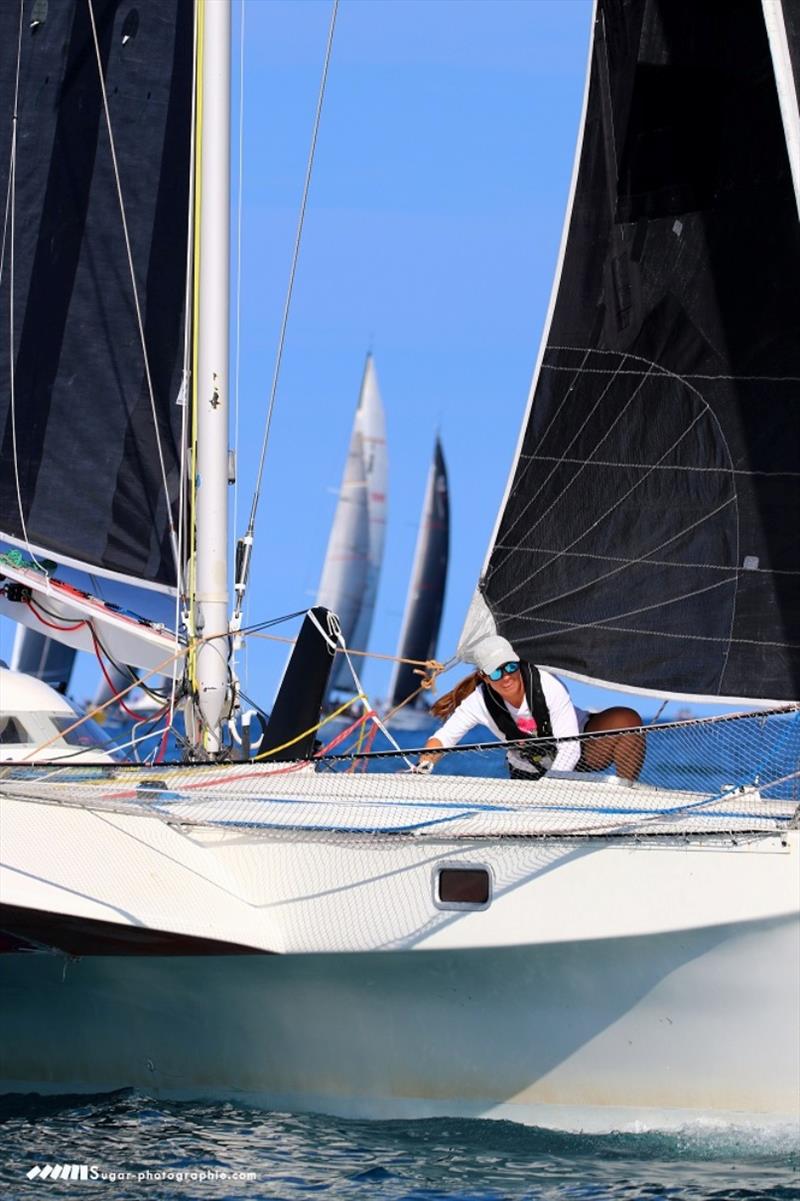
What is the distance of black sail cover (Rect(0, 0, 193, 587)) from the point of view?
33.5 feet

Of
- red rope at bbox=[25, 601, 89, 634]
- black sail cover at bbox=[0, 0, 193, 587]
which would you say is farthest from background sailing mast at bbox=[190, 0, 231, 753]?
red rope at bbox=[25, 601, 89, 634]

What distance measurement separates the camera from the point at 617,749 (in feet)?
25.5

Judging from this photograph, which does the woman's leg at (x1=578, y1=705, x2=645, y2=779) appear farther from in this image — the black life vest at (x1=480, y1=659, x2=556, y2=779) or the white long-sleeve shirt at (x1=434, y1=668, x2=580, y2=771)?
the black life vest at (x1=480, y1=659, x2=556, y2=779)

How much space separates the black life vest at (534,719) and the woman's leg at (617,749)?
174 millimetres

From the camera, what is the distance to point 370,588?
4759 centimetres

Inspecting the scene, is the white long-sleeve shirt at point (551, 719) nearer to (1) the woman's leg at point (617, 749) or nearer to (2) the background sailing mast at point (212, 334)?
(1) the woman's leg at point (617, 749)

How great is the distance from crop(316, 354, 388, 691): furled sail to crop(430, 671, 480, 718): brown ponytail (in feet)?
126

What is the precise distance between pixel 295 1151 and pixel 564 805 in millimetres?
1729

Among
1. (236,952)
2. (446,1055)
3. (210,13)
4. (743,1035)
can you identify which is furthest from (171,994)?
(210,13)

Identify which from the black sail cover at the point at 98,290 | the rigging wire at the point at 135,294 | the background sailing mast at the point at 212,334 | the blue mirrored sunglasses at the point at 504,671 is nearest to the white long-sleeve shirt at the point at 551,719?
the blue mirrored sunglasses at the point at 504,671

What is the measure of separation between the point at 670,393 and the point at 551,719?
193cm

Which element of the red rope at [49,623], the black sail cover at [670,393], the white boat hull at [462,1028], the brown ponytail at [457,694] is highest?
the black sail cover at [670,393]

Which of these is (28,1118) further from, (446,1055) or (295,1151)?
(446,1055)

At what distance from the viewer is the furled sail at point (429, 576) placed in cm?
4828
